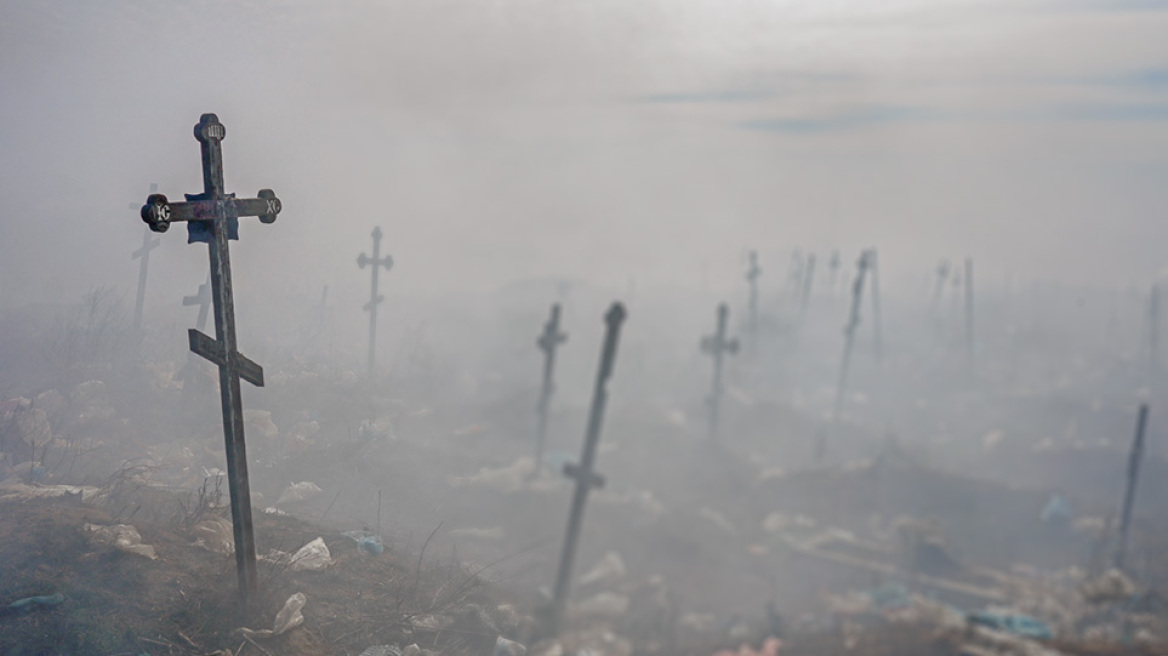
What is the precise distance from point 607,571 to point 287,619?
440 inches

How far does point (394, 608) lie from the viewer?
238 inches

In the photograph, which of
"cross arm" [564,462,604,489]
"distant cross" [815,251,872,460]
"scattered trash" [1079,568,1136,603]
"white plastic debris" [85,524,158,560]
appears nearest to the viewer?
"white plastic debris" [85,524,158,560]

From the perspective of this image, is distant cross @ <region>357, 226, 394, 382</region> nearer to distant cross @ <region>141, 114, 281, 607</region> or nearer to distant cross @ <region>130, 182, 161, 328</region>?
distant cross @ <region>130, 182, 161, 328</region>

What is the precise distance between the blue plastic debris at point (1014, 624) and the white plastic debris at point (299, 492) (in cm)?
1008

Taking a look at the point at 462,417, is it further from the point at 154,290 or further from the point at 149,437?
the point at 149,437

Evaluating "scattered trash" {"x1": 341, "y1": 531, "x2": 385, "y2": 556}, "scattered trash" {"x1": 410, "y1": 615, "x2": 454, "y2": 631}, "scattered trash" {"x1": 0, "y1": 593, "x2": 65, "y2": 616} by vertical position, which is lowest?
"scattered trash" {"x1": 410, "y1": 615, "x2": 454, "y2": 631}

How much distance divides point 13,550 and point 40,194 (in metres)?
10.0

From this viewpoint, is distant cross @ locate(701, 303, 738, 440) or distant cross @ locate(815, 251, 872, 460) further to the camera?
distant cross @ locate(815, 251, 872, 460)

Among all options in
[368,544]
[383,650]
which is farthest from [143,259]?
[383,650]

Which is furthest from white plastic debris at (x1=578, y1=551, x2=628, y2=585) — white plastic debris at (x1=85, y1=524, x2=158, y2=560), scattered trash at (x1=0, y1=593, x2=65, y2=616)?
scattered trash at (x1=0, y1=593, x2=65, y2=616)

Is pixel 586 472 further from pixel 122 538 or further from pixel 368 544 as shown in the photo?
pixel 122 538

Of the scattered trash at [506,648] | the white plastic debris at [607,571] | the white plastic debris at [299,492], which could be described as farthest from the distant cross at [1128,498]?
the white plastic debris at [299,492]

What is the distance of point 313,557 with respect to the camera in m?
6.33

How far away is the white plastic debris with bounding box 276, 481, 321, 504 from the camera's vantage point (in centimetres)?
823
